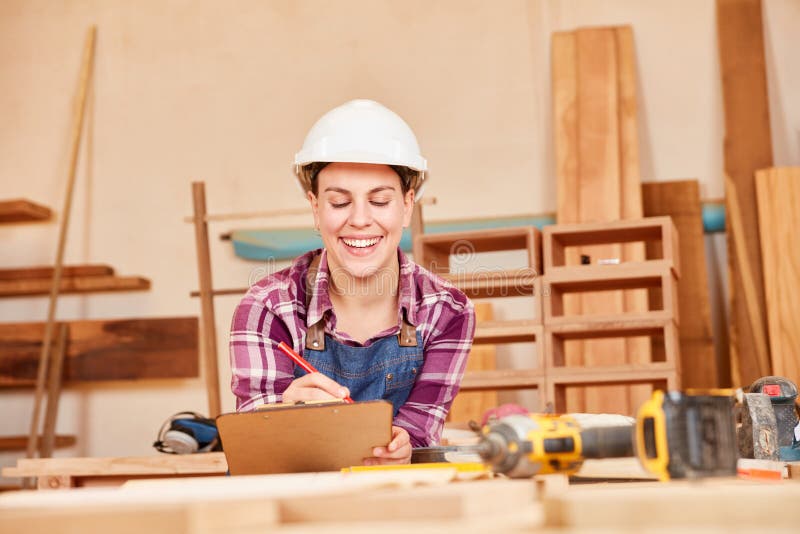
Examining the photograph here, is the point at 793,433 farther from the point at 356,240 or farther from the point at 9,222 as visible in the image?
the point at 9,222

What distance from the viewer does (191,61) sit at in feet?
18.3

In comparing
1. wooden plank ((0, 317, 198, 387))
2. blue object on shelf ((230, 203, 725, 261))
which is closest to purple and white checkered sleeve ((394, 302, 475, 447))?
blue object on shelf ((230, 203, 725, 261))

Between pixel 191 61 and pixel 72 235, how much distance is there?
1.28 metres

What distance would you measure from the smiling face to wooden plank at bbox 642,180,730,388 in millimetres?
2756

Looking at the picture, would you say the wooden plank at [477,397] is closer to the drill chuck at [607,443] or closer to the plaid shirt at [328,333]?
the plaid shirt at [328,333]

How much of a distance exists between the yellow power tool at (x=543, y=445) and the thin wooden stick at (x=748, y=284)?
337cm

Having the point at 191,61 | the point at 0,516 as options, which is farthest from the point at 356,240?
the point at 191,61

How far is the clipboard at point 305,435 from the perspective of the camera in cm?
158

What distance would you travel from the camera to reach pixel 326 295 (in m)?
2.30

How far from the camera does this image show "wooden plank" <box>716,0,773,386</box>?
4.49 m

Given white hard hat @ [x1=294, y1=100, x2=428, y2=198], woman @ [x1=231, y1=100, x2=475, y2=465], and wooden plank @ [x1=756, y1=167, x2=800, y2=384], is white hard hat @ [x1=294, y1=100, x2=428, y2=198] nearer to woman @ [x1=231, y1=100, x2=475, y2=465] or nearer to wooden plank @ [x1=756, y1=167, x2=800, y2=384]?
woman @ [x1=231, y1=100, x2=475, y2=465]

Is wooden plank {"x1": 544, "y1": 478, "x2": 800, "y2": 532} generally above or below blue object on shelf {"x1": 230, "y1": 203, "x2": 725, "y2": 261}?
below

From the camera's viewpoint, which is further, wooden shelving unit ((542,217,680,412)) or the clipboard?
wooden shelving unit ((542,217,680,412))

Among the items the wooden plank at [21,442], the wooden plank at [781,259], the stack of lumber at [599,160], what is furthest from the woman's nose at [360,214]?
the wooden plank at [21,442]
